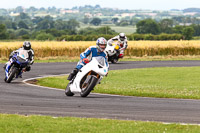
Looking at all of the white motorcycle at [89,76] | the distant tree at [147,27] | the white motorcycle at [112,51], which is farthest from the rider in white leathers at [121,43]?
the distant tree at [147,27]

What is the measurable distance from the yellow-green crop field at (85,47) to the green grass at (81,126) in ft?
103

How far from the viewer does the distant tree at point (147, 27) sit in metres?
138

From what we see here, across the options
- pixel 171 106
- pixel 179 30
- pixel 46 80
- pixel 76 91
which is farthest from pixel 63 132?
pixel 179 30

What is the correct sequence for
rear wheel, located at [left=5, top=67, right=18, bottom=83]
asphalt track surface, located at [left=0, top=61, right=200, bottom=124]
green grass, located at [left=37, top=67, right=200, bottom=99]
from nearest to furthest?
asphalt track surface, located at [left=0, top=61, right=200, bottom=124] < green grass, located at [left=37, top=67, right=200, bottom=99] < rear wheel, located at [left=5, top=67, right=18, bottom=83]

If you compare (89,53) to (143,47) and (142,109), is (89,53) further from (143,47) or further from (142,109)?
(143,47)

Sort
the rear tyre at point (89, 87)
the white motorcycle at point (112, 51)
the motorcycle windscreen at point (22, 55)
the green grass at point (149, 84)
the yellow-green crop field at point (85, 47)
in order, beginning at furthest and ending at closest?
the yellow-green crop field at point (85, 47) → the white motorcycle at point (112, 51) → the motorcycle windscreen at point (22, 55) → the green grass at point (149, 84) → the rear tyre at point (89, 87)

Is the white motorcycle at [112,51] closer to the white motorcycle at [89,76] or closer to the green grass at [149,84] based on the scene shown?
the green grass at [149,84]

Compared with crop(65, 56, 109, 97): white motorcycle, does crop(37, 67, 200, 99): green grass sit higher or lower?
lower

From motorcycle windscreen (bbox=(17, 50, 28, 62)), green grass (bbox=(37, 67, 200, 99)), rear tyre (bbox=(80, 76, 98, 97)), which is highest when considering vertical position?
rear tyre (bbox=(80, 76, 98, 97))

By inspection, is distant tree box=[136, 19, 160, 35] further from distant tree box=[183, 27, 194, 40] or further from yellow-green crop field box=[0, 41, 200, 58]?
yellow-green crop field box=[0, 41, 200, 58]

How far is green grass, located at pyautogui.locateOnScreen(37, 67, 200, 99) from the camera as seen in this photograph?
18016 mm

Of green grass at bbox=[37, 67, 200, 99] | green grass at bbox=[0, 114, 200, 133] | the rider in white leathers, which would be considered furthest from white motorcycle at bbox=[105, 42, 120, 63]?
green grass at bbox=[0, 114, 200, 133]

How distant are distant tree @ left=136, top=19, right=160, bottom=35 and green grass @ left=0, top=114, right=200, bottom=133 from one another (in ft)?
413

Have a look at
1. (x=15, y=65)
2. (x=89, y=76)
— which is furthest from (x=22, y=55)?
(x=89, y=76)
